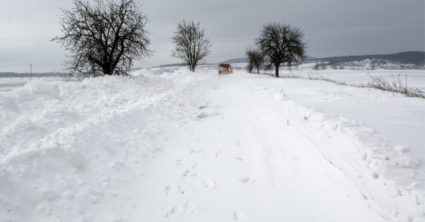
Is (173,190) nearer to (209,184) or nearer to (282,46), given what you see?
(209,184)

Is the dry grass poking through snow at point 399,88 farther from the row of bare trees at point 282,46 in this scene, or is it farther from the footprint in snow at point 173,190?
the row of bare trees at point 282,46

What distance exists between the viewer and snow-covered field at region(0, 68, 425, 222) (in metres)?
2.18

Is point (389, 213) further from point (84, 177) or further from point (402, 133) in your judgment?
point (84, 177)

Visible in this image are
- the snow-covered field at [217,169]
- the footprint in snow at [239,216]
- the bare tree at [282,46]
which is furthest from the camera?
the bare tree at [282,46]

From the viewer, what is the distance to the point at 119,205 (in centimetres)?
249

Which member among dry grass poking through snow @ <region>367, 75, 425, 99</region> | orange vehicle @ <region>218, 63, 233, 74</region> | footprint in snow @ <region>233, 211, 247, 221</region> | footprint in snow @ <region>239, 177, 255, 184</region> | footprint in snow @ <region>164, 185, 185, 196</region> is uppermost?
orange vehicle @ <region>218, 63, 233, 74</region>

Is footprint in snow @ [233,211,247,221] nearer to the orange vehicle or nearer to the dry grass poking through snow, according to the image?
the dry grass poking through snow

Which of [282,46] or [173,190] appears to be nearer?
[173,190]

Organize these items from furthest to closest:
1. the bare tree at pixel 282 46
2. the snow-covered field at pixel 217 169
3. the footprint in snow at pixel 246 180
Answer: the bare tree at pixel 282 46 < the footprint in snow at pixel 246 180 < the snow-covered field at pixel 217 169

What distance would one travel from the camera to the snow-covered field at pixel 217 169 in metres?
2.18

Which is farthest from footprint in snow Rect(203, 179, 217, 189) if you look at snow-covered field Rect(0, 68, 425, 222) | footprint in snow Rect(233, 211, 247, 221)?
footprint in snow Rect(233, 211, 247, 221)

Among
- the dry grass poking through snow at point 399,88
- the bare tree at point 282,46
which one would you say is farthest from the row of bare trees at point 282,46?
the dry grass poking through snow at point 399,88

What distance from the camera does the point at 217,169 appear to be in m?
3.33

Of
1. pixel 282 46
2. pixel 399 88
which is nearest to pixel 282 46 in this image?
pixel 282 46
